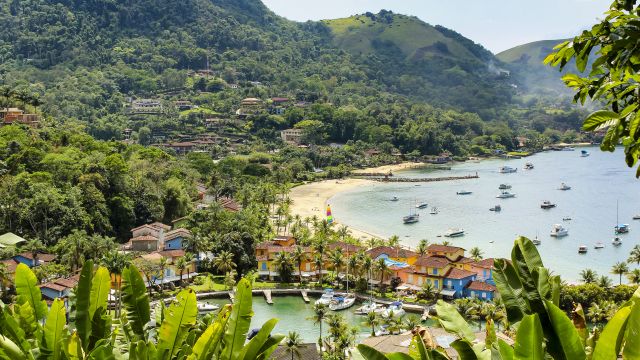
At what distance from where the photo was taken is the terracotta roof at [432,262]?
95.6 feet

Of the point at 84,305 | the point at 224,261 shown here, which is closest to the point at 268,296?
the point at 224,261

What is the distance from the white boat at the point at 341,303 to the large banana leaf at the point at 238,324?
78.0 feet

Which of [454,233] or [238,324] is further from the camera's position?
[454,233]

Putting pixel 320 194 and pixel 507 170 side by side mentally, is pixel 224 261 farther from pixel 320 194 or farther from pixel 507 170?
pixel 507 170

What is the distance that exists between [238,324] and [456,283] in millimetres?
26641

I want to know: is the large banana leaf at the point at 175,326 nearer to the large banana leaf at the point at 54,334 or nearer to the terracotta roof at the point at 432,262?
the large banana leaf at the point at 54,334

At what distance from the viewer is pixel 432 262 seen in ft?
96.2

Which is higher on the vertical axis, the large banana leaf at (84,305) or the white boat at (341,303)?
the large banana leaf at (84,305)

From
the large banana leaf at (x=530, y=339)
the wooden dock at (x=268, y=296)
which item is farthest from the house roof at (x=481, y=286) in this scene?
the large banana leaf at (x=530, y=339)

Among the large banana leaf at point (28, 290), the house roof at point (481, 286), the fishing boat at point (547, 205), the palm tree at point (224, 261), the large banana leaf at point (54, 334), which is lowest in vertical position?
the fishing boat at point (547, 205)

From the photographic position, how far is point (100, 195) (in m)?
36.1

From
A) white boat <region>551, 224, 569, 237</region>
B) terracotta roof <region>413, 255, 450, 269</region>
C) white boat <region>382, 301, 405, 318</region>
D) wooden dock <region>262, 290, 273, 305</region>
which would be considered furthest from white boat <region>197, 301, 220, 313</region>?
white boat <region>551, 224, 569, 237</region>

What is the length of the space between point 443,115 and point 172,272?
293 feet

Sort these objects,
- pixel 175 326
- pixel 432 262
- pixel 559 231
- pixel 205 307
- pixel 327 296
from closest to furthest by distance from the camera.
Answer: pixel 175 326, pixel 205 307, pixel 327 296, pixel 432 262, pixel 559 231
